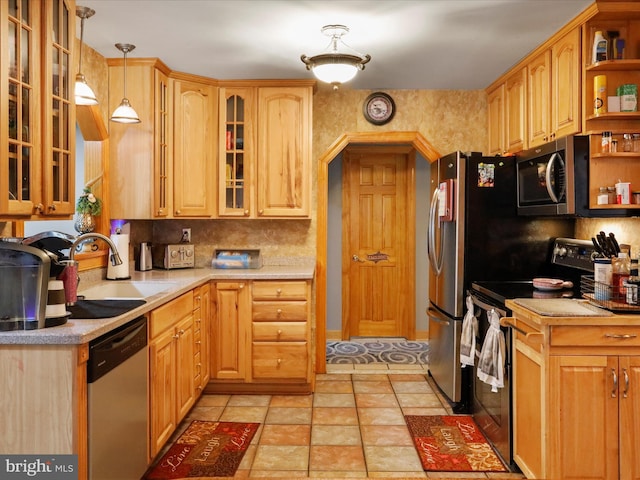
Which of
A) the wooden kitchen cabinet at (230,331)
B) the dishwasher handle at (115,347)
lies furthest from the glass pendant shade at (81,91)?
the wooden kitchen cabinet at (230,331)

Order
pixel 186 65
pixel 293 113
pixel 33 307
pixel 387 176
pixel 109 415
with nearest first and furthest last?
pixel 33 307 < pixel 109 415 < pixel 186 65 < pixel 293 113 < pixel 387 176

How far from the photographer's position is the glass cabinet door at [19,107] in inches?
75.4

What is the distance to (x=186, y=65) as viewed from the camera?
3852 millimetres

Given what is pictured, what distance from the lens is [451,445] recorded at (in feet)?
10.2

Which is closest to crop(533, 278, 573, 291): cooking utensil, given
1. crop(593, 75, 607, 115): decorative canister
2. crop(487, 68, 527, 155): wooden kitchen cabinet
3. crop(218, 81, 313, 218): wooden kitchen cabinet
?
crop(593, 75, 607, 115): decorative canister

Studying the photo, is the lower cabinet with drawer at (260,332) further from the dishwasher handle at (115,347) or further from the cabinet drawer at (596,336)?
the cabinet drawer at (596,336)

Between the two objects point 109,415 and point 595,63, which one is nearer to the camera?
point 109,415

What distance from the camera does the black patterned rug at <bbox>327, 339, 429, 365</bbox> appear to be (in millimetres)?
5004

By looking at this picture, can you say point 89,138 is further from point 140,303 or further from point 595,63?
point 595,63

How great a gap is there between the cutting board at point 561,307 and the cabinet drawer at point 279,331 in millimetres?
1761

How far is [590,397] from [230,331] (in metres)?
2.49

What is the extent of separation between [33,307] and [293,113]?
2.74 m

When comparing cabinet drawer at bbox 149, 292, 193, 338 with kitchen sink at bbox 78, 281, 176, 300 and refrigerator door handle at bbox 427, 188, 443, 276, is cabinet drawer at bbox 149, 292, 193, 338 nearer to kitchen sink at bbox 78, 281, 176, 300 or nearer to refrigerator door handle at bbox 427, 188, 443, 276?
kitchen sink at bbox 78, 281, 176, 300

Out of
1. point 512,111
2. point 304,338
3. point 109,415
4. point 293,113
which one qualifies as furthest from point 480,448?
point 293,113
